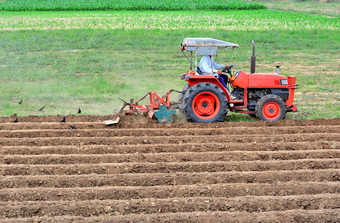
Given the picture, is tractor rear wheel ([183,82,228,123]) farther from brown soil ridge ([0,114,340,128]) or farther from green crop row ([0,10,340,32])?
green crop row ([0,10,340,32])

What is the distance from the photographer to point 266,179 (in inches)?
256

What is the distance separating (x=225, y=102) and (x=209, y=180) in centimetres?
311

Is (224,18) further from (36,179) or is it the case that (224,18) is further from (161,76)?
(36,179)

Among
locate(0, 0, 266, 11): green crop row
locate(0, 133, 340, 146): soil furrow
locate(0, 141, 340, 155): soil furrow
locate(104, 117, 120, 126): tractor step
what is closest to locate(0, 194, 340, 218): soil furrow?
locate(0, 141, 340, 155): soil furrow

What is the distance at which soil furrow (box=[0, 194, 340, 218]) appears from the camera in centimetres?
560

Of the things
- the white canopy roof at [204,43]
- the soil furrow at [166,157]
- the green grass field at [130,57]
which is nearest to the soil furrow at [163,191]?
the soil furrow at [166,157]

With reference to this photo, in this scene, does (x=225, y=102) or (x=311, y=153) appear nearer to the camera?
(x=311, y=153)

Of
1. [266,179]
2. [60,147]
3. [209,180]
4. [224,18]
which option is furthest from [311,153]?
[224,18]

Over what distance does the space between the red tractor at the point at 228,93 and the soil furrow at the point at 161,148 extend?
156cm

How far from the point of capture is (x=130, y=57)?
17.1 metres

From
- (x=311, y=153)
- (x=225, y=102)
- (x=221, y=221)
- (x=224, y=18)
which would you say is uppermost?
(x=224, y=18)

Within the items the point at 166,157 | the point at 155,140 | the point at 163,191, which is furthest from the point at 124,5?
the point at 163,191

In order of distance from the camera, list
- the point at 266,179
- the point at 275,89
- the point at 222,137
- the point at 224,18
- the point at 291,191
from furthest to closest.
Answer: the point at 224,18 < the point at 275,89 < the point at 222,137 < the point at 266,179 < the point at 291,191

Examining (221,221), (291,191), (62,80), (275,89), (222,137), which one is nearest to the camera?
(221,221)
